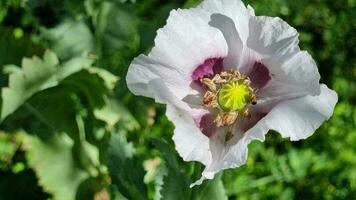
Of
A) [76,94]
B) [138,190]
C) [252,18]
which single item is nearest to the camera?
[252,18]

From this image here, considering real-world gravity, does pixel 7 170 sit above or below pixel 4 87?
below

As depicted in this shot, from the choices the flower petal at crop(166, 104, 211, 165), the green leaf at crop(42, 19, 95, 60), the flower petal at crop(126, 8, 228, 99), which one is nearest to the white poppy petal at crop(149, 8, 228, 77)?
the flower petal at crop(126, 8, 228, 99)

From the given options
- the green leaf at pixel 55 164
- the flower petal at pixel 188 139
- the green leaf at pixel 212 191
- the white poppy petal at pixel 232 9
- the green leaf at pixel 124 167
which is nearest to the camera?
the flower petal at pixel 188 139

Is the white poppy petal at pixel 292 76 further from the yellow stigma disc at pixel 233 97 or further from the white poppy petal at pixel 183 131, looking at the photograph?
the white poppy petal at pixel 183 131

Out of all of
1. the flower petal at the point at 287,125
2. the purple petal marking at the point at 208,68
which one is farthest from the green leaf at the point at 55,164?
the flower petal at the point at 287,125

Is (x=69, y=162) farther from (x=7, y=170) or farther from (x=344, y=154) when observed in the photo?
(x=344, y=154)

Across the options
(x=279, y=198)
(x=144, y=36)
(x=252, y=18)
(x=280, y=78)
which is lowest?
(x=279, y=198)

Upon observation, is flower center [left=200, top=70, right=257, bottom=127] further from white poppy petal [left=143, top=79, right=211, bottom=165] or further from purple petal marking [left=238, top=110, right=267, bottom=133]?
white poppy petal [left=143, top=79, right=211, bottom=165]

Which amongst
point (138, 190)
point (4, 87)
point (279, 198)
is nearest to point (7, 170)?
point (4, 87)
